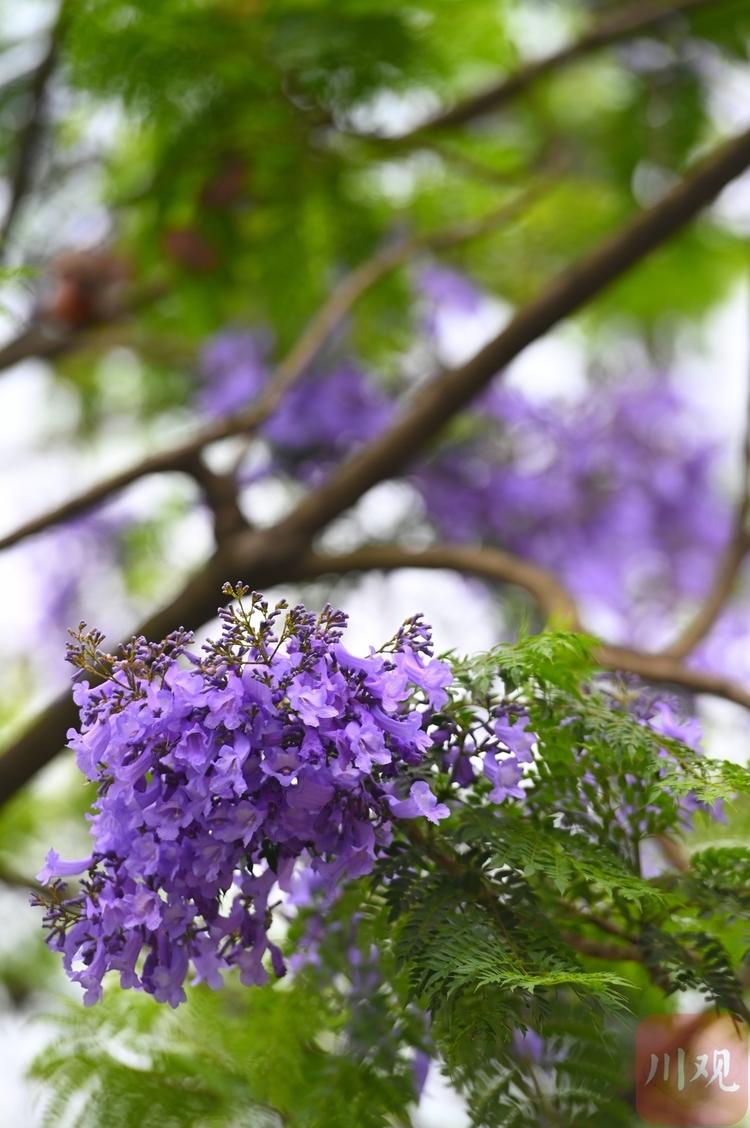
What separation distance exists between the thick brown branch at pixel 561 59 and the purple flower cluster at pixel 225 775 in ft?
3.74

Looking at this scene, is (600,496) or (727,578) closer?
(727,578)

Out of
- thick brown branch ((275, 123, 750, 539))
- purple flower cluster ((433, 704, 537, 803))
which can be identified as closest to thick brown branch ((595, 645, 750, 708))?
thick brown branch ((275, 123, 750, 539))

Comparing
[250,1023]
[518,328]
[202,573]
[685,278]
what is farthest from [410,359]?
[250,1023]

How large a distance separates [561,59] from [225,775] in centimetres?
135

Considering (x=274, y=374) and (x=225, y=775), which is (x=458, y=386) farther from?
(x=225, y=775)

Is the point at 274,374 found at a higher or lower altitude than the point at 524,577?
higher

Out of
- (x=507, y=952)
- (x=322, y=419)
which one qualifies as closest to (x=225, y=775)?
(x=507, y=952)

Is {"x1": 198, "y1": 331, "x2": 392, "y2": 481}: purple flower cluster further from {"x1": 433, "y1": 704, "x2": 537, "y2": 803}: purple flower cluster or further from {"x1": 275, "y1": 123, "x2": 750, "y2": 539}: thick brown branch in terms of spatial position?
{"x1": 433, "y1": 704, "x2": 537, "y2": 803}: purple flower cluster

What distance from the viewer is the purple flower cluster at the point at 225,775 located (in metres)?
0.65

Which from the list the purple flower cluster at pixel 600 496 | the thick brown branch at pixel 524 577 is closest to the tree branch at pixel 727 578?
the thick brown branch at pixel 524 577

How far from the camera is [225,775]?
0.64 meters

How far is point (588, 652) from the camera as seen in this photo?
0.80 meters

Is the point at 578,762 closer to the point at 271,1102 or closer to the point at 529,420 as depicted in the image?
the point at 271,1102

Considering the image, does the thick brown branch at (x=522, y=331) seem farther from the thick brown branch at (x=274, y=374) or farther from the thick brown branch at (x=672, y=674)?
the thick brown branch at (x=672, y=674)
